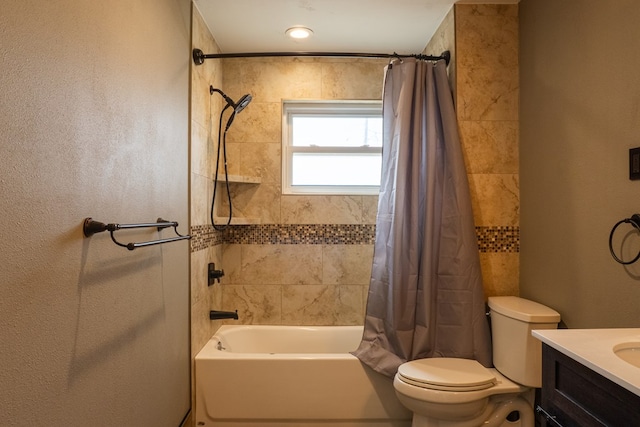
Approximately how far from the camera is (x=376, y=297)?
6.64 ft

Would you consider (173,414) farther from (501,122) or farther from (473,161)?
(501,122)

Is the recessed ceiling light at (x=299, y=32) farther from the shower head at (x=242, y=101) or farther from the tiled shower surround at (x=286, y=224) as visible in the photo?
the shower head at (x=242, y=101)

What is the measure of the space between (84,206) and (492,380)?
1.79 meters

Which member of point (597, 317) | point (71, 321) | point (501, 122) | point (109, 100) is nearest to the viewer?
point (71, 321)

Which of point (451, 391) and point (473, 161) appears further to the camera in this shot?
point (473, 161)

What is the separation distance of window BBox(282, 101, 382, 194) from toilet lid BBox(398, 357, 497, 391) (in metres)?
1.36

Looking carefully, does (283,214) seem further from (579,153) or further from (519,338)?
(579,153)

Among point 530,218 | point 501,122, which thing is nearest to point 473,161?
point 501,122

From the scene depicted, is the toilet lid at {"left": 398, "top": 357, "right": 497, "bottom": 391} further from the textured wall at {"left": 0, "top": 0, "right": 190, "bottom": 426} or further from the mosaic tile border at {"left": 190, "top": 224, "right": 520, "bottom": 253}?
the textured wall at {"left": 0, "top": 0, "right": 190, "bottom": 426}

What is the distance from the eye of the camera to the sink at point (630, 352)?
40.1 inches

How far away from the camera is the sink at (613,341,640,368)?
1.02 metres

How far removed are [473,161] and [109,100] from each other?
1792 millimetres

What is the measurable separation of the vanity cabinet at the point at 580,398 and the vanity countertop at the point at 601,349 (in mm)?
31

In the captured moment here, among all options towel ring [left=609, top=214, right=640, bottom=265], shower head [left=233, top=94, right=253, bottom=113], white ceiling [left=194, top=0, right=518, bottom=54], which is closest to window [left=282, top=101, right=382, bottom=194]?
white ceiling [left=194, top=0, right=518, bottom=54]
